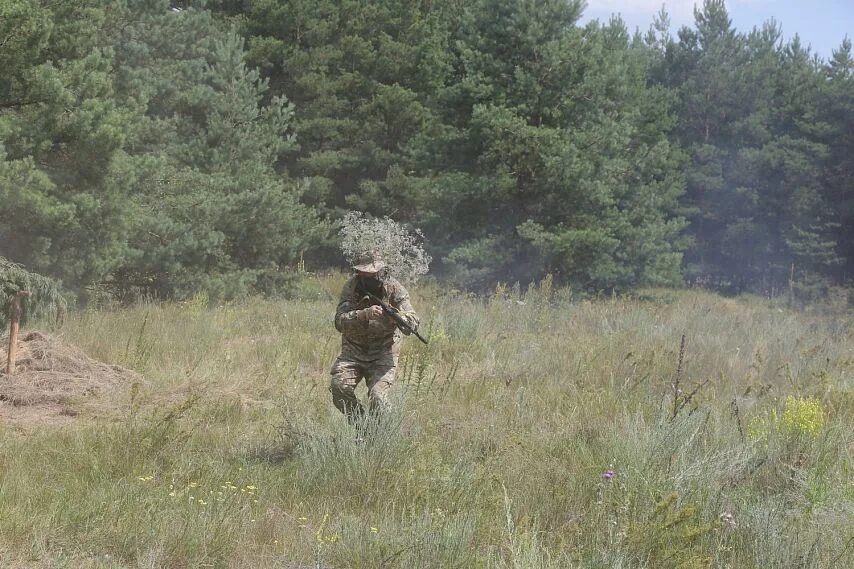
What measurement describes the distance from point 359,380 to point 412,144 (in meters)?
18.5

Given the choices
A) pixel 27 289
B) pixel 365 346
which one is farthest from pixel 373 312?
pixel 27 289

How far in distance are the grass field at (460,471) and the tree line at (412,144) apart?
3.75 m

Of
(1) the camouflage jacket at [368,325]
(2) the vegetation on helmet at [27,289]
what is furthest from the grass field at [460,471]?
(2) the vegetation on helmet at [27,289]

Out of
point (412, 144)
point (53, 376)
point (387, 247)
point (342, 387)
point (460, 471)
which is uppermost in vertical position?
point (412, 144)

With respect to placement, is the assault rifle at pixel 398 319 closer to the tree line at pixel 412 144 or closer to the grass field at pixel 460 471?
the grass field at pixel 460 471

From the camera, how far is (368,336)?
645 centimetres

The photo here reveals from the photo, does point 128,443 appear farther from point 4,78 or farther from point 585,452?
point 4,78

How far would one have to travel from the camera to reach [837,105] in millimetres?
31453

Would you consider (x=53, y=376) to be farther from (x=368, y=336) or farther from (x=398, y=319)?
(x=398, y=319)

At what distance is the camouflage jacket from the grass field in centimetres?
37

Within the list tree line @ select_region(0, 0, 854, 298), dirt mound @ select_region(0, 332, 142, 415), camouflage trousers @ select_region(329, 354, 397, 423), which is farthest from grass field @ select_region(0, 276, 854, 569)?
tree line @ select_region(0, 0, 854, 298)

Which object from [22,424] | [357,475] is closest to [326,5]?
[22,424]

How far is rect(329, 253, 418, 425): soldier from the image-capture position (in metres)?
6.29

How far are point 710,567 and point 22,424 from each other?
5551 millimetres
